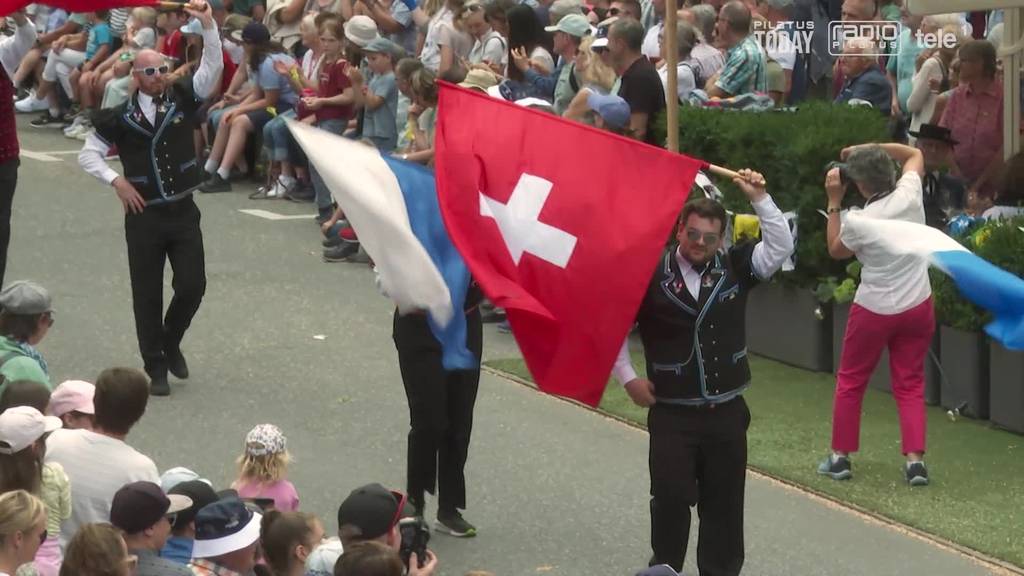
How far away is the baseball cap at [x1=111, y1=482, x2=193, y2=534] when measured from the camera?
6.17m

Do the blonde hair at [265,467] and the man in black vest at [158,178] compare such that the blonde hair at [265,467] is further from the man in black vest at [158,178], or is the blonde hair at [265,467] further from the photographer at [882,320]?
the man in black vest at [158,178]

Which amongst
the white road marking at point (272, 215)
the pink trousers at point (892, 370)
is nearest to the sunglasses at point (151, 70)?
the pink trousers at point (892, 370)

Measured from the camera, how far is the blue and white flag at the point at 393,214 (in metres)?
7.65

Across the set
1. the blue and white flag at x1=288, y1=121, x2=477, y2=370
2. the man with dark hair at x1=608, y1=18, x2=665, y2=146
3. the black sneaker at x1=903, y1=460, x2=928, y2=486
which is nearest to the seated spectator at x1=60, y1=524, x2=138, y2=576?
the blue and white flag at x1=288, y1=121, x2=477, y2=370

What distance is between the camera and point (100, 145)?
11.0m

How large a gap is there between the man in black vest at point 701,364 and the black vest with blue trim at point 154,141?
4.19 m

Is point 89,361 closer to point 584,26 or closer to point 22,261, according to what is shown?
point 22,261

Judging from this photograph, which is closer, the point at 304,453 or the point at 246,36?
the point at 304,453

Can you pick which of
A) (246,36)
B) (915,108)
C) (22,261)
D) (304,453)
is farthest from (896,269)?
(246,36)

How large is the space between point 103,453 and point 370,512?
1246 mm

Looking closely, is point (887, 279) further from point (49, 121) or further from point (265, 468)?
point (49, 121)

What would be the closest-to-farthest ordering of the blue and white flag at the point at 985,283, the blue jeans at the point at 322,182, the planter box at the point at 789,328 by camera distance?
the blue and white flag at the point at 985,283 < the planter box at the point at 789,328 < the blue jeans at the point at 322,182

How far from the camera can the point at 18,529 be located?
5.83 metres

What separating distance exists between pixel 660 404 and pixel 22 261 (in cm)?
844
